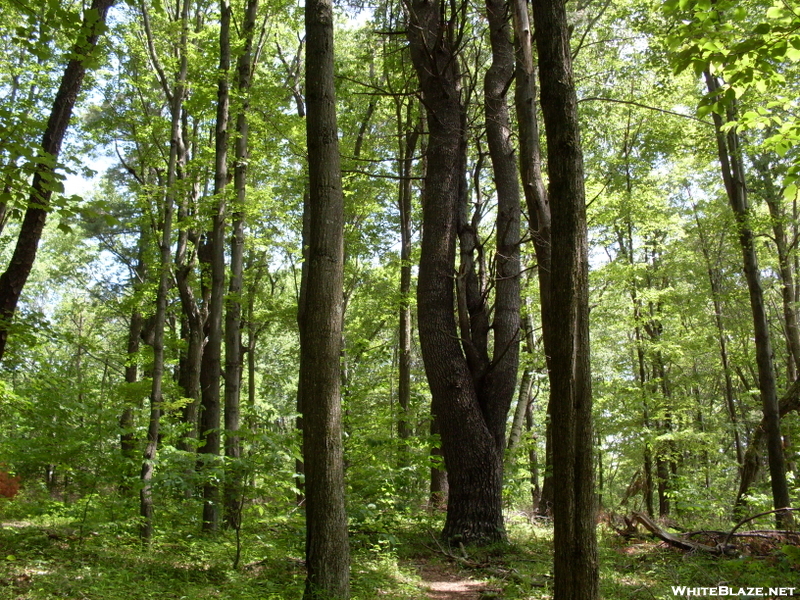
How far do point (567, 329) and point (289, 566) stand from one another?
4.15 meters

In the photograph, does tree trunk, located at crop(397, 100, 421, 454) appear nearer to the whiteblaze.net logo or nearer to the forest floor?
the forest floor

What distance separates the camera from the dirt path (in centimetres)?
529

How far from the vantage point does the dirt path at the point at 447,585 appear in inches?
208

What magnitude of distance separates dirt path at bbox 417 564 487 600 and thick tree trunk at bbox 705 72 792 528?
596 centimetres

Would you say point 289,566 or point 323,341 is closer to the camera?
point 323,341

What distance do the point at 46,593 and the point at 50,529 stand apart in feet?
9.52

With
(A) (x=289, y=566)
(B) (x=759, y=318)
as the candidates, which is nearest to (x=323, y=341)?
(A) (x=289, y=566)

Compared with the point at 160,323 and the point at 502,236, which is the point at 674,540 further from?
the point at 160,323

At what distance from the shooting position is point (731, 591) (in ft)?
14.7

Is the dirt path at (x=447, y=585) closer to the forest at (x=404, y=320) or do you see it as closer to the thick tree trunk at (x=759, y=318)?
the forest at (x=404, y=320)

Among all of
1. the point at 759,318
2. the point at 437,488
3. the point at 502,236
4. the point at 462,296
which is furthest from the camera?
the point at 437,488

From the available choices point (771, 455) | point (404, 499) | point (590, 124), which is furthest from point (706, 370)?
point (404, 499)

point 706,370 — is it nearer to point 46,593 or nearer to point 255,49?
point 255,49

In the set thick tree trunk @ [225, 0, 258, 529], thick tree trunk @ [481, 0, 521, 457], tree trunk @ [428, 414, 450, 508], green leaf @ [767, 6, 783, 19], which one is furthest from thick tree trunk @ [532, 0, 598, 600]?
tree trunk @ [428, 414, 450, 508]
